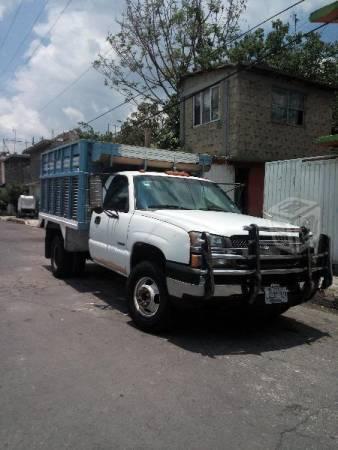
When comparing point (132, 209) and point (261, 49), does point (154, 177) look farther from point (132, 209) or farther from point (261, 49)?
point (261, 49)

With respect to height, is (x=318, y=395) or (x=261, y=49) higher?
(x=261, y=49)

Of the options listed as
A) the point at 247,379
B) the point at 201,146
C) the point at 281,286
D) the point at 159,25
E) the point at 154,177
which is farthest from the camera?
the point at 159,25

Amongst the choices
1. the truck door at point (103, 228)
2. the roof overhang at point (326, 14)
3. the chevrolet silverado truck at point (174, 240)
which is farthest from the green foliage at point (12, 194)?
the roof overhang at point (326, 14)

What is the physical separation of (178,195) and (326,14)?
491cm

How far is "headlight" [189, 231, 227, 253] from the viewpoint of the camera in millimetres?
5073

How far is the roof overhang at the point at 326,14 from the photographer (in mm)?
8461

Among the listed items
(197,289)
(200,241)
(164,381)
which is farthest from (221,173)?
(164,381)

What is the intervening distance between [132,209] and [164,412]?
3.35 m

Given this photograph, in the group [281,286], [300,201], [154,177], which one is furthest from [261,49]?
[281,286]

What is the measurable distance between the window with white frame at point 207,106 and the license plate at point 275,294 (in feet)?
45.7

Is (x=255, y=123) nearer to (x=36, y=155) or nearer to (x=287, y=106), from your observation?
(x=287, y=106)

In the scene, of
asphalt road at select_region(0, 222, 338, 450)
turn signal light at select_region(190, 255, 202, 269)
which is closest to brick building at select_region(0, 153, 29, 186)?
asphalt road at select_region(0, 222, 338, 450)

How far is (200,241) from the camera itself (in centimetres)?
507

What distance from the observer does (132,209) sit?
649 cm
